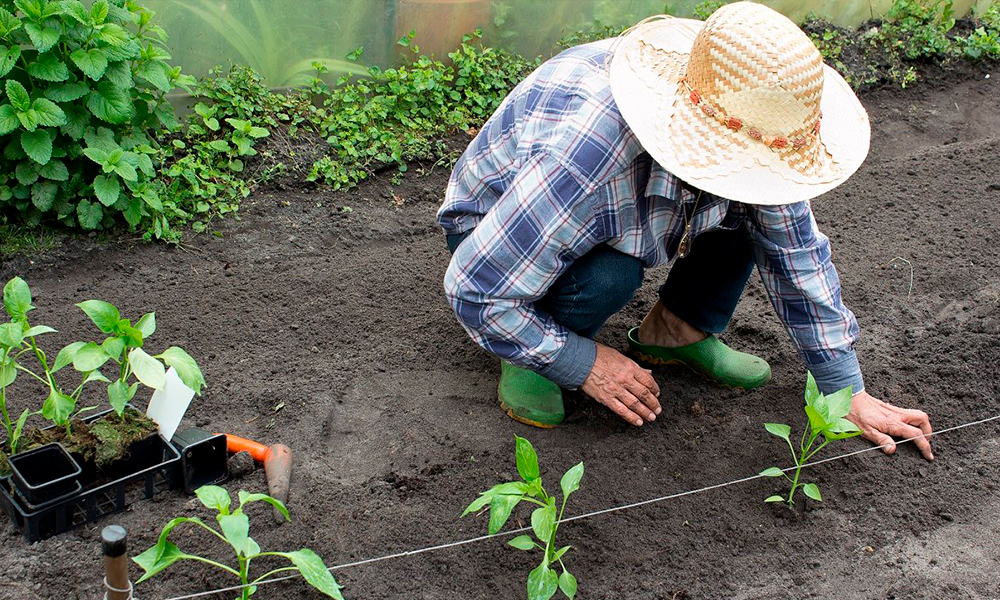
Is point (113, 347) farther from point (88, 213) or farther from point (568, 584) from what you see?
point (88, 213)

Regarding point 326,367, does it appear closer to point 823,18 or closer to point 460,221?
point 460,221

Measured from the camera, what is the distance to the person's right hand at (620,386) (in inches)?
91.0

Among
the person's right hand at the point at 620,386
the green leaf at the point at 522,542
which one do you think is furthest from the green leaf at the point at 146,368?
the person's right hand at the point at 620,386

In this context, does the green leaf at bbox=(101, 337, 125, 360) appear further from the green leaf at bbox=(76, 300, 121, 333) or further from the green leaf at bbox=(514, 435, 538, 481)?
the green leaf at bbox=(514, 435, 538, 481)

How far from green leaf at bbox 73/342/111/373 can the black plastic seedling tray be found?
29 cm

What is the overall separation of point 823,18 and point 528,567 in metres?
3.72

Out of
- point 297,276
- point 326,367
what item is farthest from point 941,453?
point 297,276

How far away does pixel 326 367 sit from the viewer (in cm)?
264

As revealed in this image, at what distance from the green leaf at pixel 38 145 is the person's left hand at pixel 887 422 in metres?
2.43

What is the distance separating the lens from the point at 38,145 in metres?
2.81

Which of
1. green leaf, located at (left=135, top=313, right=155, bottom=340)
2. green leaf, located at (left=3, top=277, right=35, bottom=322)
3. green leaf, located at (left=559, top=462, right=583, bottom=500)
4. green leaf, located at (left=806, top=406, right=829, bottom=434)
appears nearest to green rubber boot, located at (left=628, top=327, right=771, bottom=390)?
green leaf, located at (left=806, top=406, right=829, bottom=434)

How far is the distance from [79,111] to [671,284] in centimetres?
191

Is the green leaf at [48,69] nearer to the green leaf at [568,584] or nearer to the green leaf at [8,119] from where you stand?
the green leaf at [8,119]

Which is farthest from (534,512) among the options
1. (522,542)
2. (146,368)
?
(146,368)
